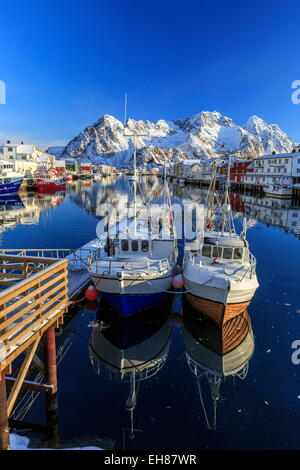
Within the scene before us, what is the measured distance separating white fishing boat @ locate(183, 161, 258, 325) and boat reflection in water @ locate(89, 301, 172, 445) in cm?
234

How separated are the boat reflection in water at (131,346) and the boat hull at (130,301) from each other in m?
0.63

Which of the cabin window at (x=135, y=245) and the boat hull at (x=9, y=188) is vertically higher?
the boat hull at (x=9, y=188)

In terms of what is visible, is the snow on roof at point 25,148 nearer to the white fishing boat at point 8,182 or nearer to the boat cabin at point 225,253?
the white fishing boat at point 8,182

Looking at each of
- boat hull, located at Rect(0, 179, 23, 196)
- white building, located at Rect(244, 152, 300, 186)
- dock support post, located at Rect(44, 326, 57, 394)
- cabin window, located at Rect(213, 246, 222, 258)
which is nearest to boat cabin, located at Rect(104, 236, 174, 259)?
cabin window, located at Rect(213, 246, 222, 258)

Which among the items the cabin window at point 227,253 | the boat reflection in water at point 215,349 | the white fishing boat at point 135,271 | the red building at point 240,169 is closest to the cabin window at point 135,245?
the white fishing boat at point 135,271

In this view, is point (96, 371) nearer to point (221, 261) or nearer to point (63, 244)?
point (221, 261)

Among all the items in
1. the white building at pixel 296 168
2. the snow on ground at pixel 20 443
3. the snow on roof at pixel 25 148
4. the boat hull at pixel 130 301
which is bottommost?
the snow on ground at pixel 20 443

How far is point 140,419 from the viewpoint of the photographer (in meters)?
8.61

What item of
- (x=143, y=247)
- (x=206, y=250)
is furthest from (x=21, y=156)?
(x=206, y=250)

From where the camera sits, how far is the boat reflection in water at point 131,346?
10.8 m

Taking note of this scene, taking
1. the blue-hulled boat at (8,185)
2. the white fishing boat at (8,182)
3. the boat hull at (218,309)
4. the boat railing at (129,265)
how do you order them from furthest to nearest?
the white fishing boat at (8,182) → the blue-hulled boat at (8,185) → the boat railing at (129,265) → the boat hull at (218,309)

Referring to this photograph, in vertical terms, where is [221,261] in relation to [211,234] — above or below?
below
